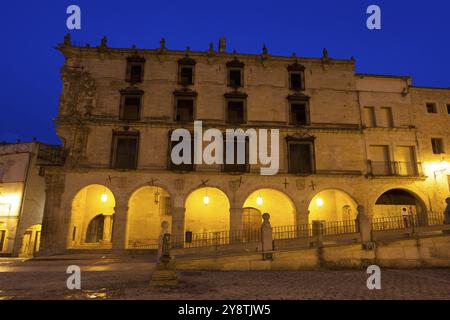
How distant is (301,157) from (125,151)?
45.0 feet

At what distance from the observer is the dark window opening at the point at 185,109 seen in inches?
925

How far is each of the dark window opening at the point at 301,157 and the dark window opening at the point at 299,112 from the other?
2200 mm

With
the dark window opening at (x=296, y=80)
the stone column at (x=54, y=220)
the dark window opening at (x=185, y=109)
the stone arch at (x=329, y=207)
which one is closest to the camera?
the stone column at (x=54, y=220)

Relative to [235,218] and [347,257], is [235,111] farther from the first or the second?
[347,257]

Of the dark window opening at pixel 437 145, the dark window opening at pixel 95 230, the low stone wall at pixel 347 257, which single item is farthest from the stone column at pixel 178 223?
the dark window opening at pixel 437 145

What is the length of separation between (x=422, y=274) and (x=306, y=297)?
828 centimetres

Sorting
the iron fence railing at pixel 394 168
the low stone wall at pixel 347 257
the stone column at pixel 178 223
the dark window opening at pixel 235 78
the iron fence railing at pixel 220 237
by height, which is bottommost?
the low stone wall at pixel 347 257

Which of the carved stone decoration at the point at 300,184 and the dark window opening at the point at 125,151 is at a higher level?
the dark window opening at the point at 125,151

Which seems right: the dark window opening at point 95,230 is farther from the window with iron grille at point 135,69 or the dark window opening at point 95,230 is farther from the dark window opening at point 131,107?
the window with iron grille at point 135,69

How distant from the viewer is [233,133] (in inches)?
891

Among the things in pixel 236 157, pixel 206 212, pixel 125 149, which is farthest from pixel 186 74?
pixel 206 212
